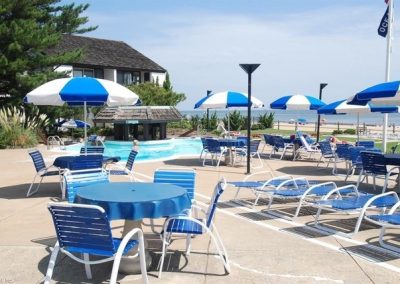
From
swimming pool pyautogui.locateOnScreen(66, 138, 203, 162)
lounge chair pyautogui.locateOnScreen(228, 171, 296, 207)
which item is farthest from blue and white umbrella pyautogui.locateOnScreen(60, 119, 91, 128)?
lounge chair pyautogui.locateOnScreen(228, 171, 296, 207)

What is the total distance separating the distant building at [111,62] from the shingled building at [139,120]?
13762 millimetres

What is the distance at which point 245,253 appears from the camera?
548cm

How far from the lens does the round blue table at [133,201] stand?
4473mm

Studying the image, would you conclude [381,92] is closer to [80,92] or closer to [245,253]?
[245,253]

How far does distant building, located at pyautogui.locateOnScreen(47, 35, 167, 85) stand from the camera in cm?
3816

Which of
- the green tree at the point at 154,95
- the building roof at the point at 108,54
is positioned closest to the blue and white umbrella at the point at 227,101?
the green tree at the point at 154,95

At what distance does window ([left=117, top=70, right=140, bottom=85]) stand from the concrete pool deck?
33.9 metres

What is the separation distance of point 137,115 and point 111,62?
17754 mm

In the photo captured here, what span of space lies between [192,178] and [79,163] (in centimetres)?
308

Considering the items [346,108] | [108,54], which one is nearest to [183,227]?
[346,108]

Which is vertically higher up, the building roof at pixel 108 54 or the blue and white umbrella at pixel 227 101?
the building roof at pixel 108 54

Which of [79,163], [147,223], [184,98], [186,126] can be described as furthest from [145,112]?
[147,223]

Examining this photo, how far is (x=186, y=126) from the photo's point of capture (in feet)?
105

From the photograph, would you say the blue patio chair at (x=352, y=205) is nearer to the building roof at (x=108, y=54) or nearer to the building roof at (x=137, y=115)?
the building roof at (x=137, y=115)
